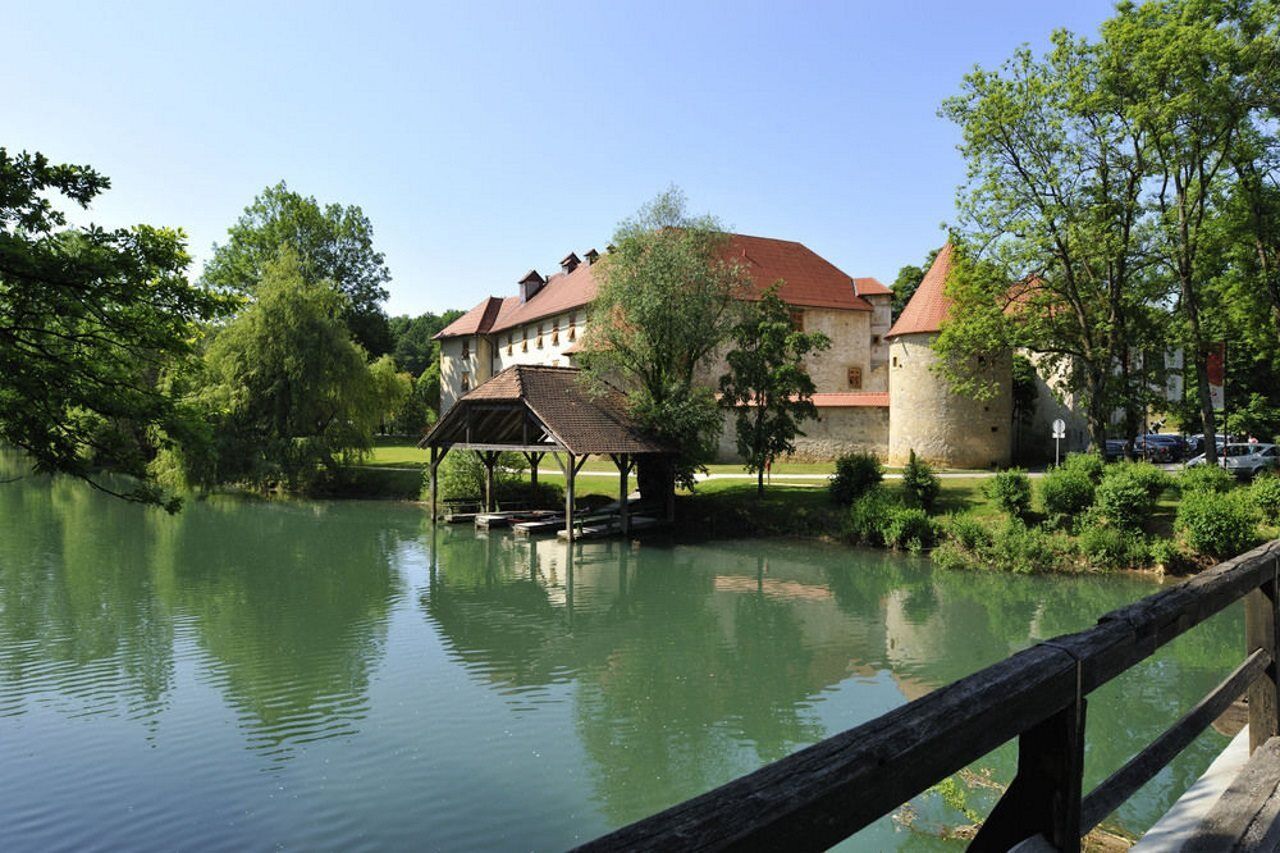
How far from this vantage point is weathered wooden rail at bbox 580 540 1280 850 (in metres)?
1.24

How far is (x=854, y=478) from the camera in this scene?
2242cm

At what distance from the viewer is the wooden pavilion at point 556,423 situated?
2214cm

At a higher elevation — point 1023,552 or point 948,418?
point 948,418

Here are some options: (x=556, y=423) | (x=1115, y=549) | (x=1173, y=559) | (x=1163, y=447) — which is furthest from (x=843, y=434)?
(x=1173, y=559)

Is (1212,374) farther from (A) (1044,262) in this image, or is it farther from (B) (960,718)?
(B) (960,718)

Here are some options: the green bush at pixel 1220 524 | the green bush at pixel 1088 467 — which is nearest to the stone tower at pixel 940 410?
the green bush at pixel 1088 467

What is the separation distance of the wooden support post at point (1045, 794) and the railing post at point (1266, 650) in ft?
7.53

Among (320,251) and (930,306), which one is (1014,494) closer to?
(930,306)

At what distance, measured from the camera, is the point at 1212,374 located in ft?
74.9

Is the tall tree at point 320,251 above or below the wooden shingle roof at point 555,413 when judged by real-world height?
above

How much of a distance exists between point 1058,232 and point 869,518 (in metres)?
9.25

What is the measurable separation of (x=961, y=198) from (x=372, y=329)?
35.6 meters

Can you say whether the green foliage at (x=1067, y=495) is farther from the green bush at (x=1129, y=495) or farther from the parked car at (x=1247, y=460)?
the parked car at (x=1247, y=460)

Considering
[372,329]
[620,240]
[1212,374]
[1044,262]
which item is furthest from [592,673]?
[372,329]
